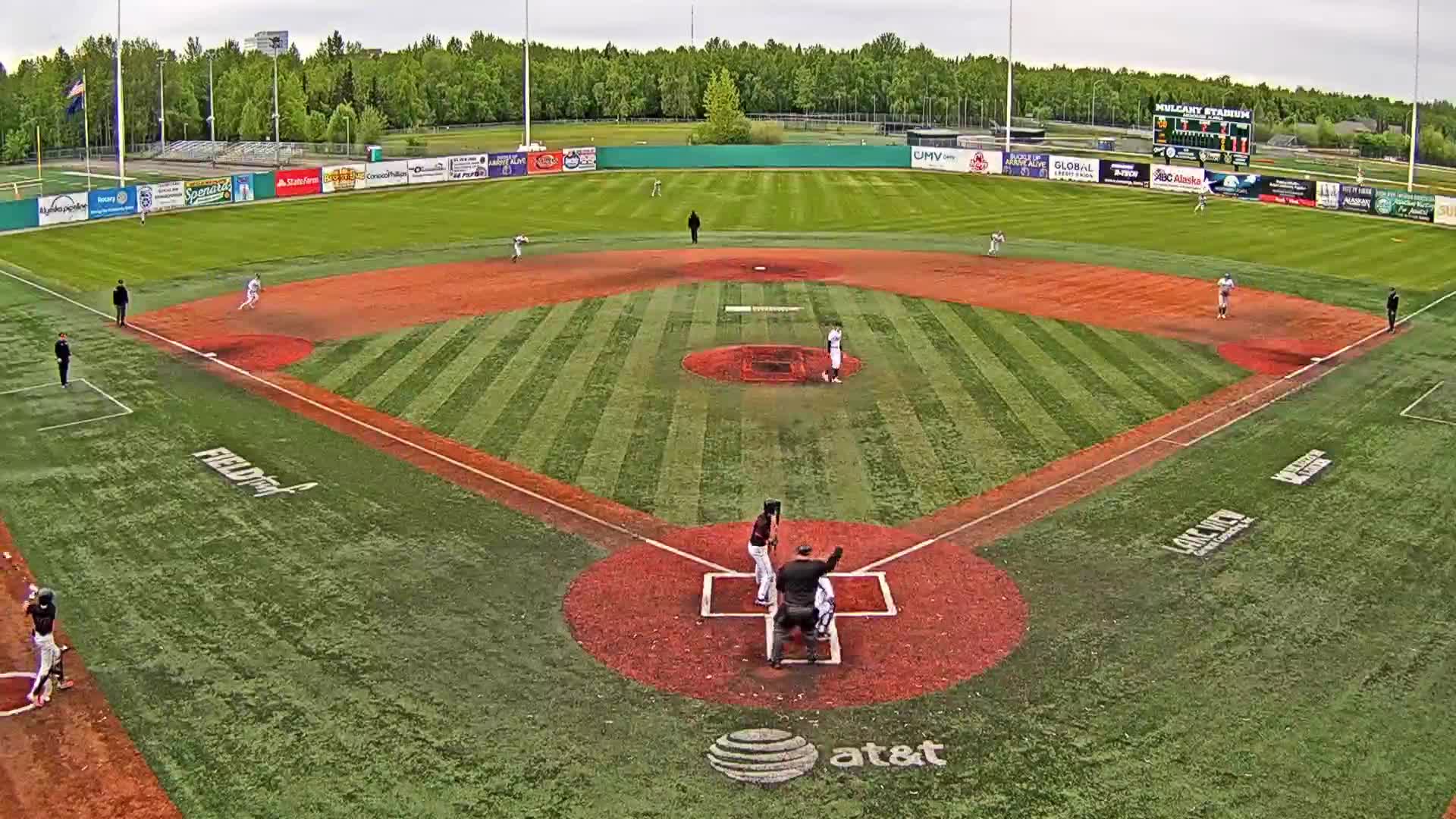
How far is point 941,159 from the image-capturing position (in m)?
105

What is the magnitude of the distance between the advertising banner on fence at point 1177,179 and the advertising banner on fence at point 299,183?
61381 millimetres

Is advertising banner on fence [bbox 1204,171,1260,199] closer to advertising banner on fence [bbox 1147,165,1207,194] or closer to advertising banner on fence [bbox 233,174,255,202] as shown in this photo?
advertising banner on fence [bbox 1147,165,1207,194]

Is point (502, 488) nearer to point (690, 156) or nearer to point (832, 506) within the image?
point (832, 506)

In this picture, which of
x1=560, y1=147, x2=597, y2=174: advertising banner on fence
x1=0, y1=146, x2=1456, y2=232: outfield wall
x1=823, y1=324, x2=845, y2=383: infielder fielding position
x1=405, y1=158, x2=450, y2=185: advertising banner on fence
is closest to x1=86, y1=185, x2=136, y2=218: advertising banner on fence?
x1=0, y1=146, x2=1456, y2=232: outfield wall

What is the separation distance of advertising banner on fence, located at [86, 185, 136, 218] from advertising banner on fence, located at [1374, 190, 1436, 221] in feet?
251

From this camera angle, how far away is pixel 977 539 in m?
23.6

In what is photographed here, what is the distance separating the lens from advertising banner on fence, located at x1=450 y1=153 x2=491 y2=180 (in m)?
99.3

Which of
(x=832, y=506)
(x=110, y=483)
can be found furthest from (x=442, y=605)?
(x=110, y=483)

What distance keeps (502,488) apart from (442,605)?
5.97 metres

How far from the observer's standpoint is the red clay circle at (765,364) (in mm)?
35781

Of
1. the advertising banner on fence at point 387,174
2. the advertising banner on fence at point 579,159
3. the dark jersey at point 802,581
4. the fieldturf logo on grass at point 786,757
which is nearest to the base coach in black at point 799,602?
the dark jersey at point 802,581

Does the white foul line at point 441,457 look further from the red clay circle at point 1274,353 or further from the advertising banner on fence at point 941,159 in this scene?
the advertising banner on fence at point 941,159

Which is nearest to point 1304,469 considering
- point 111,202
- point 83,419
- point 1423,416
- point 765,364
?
point 1423,416

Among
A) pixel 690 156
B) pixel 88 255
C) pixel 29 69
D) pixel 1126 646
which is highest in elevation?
pixel 29 69
